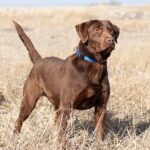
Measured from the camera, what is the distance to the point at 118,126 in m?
6.77

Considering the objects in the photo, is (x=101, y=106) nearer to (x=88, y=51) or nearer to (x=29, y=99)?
(x=88, y=51)

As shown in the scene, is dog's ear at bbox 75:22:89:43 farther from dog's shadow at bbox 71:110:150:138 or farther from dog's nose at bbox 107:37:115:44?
dog's shadow at bbox 71:110:150:138

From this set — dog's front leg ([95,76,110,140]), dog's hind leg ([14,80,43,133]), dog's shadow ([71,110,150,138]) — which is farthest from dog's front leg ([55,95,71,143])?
dog's shadow ([71,110,150,138])

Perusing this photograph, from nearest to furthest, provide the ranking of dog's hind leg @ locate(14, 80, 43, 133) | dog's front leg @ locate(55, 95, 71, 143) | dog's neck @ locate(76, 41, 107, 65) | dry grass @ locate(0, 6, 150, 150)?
dry grass @ locate(0, 6, 150, 150), dog's front leg @ locate(55, 95, 71, 143), dog's neck @ locate(76, 41, 107, 65), dog's hind leg @ locate(14, 80, 43, 133)

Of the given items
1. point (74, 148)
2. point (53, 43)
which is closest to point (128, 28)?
point (53, 43)

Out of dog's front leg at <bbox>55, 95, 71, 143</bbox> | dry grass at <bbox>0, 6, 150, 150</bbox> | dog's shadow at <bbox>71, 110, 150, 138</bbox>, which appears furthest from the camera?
dog's shadow at <bbox>71, 110, 150, 138</bbox>

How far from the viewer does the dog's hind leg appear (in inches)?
240

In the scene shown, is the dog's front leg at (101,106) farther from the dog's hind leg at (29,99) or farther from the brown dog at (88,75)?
the dog's hind leg at (29,99)

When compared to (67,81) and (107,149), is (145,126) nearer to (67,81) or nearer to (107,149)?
(107,149)

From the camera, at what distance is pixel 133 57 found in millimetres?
11305

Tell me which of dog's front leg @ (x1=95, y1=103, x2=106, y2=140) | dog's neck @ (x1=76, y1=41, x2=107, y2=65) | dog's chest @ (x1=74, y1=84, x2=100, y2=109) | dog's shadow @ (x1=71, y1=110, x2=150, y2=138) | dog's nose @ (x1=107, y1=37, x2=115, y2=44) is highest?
dog's nose @ (x1=107, y1=37, x2=115, y2=44)

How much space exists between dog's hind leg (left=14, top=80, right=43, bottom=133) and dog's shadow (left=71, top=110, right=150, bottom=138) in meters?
0.66

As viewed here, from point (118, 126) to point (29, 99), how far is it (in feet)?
4.47

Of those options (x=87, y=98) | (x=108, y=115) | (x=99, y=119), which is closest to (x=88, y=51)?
(x=87, y=98)
